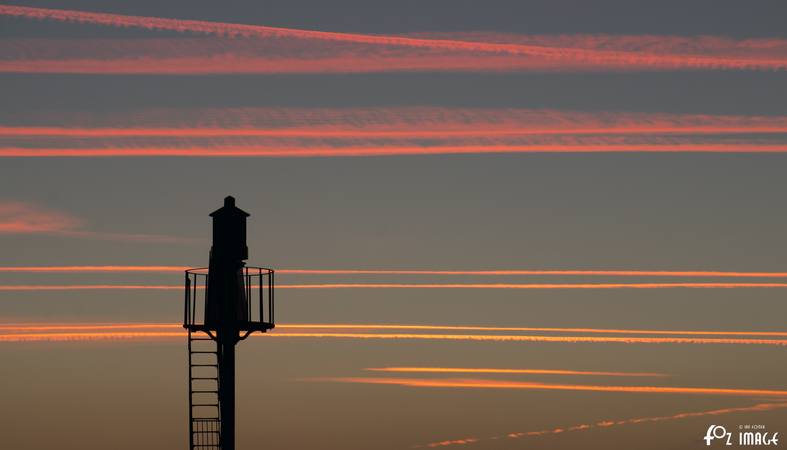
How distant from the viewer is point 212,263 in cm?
4728

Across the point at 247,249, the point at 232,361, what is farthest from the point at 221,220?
the point at 232,361

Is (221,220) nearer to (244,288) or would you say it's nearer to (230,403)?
(244,288)

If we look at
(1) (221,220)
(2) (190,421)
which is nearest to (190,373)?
(2) (190,421)

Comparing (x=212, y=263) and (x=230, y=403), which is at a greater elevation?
(x=212, y=263)

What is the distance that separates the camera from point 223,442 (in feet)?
153

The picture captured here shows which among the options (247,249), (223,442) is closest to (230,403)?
(223,442)

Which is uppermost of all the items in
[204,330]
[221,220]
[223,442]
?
[221,220]

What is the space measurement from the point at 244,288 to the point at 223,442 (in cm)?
440

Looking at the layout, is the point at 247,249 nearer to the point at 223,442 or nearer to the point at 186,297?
the point at 186,297

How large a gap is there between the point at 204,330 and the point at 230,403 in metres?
2.33

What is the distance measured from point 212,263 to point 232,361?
112 inches

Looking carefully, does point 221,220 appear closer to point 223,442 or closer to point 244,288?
point 244,288

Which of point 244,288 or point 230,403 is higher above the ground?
point 244,288

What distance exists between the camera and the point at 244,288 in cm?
4753
